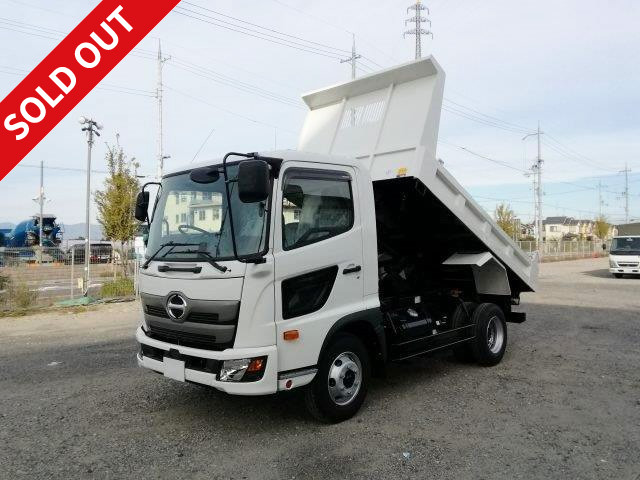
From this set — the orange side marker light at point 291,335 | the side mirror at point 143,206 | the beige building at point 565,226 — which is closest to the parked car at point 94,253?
the side mirror at point 143,206

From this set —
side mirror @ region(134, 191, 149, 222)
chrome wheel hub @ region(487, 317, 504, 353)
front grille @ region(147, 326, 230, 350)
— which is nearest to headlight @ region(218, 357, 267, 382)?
front grille @ region(147, 326, 230, 350)

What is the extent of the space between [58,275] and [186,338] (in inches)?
429

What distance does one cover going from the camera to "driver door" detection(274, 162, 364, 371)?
4164 millimetres

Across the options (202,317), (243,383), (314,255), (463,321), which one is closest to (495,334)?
(463,321)

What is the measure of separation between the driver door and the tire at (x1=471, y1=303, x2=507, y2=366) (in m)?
2.39

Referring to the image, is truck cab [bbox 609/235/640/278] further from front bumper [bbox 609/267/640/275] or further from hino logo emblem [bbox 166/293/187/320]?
hino logo emblem [bbox 166/293/187/320]

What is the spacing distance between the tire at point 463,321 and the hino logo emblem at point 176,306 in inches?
140

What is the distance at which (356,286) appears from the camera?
479 cm

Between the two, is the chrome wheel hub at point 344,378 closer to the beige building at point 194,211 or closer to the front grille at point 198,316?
the front grille at point 198,316

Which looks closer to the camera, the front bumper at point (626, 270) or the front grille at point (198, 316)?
the front grille at point (198, 316)

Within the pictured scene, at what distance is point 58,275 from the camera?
13.4 meters

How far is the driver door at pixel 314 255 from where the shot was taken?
416 centimetres

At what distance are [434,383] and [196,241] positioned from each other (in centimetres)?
339

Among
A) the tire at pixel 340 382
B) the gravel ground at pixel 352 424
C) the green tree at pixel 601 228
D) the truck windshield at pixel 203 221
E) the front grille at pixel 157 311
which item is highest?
the green tree at pixel 601 228
